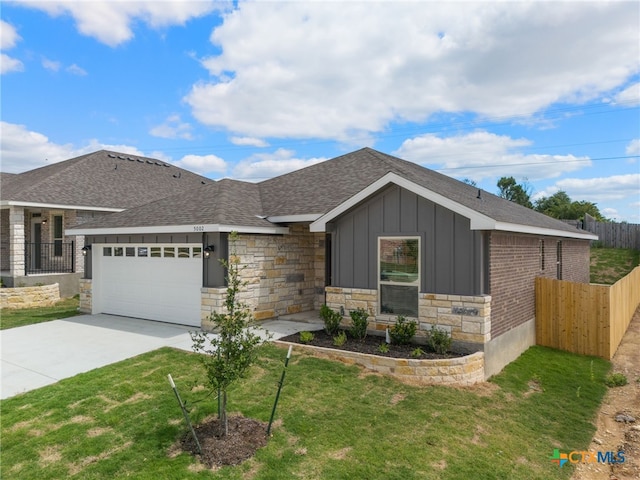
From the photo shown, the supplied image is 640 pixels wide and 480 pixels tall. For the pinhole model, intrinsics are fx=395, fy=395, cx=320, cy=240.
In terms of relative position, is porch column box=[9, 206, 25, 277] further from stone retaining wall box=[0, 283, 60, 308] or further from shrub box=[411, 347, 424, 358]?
shrub box=[411, 347, 424, 358]

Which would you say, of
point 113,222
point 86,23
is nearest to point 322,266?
point 113,222

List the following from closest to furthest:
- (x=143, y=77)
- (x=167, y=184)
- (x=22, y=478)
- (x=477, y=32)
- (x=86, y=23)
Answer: (x=22, y=478)
(x=477, y=32)
(x=86, y=23)
(x=143, y=77)
(x=167, y=184)

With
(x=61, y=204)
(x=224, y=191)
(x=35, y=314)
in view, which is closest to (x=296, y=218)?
(x=224, y=191)

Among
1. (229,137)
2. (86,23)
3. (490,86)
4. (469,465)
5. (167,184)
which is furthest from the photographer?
(229,137)

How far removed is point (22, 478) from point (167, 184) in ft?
60.2

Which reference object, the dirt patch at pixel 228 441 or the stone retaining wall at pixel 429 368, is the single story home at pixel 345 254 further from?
the dirt patch at pixel 228 441

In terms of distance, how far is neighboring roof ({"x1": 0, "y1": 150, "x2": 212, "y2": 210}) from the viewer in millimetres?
15477

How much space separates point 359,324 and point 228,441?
4283mm

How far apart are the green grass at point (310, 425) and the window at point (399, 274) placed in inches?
79.6

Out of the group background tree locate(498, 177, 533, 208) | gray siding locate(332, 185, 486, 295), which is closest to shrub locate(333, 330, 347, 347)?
gray siding locate(332, 185, 486, 295)

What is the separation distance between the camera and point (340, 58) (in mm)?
12734

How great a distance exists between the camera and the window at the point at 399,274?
8.31 metres

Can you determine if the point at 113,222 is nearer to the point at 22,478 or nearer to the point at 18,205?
the point at 18,205

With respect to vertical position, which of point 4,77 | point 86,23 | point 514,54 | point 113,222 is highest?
point 86,23
